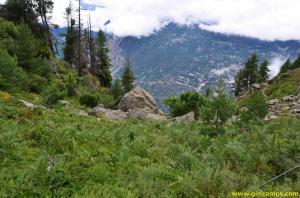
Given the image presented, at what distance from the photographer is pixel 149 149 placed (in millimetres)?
12602

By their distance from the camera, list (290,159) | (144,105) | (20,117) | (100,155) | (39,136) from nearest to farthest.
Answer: (290,159) < (100,155) < (39,136) < (20,117) < (144,105)

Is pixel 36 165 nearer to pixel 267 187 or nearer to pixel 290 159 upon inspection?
pixel 267 187

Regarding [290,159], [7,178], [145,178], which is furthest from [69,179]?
[290,159]

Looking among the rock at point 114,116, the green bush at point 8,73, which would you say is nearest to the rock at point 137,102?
the rock at point 114,116

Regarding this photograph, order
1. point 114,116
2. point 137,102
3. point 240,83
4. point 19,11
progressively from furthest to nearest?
point 240,83
point 19,11
point 137,102
point 114,116

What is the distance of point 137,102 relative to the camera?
139 feet

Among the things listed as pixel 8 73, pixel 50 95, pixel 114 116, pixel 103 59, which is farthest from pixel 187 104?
pixel 103 59

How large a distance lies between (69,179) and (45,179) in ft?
2.02

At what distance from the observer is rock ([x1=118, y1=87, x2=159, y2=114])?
138ft

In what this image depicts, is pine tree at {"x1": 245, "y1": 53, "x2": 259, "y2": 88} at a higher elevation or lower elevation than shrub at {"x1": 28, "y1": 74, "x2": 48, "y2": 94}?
lower

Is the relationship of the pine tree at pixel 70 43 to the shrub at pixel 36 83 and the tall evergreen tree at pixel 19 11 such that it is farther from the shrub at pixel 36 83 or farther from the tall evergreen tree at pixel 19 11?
the shrub at pixel 36 83

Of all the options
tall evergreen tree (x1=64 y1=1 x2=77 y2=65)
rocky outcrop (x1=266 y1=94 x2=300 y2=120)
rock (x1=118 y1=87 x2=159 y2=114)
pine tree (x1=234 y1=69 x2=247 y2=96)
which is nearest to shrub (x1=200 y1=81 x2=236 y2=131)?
rocky outcrop (x1=266 y1=94 x2=300 y2=120)

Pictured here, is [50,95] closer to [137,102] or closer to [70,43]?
[137,102]

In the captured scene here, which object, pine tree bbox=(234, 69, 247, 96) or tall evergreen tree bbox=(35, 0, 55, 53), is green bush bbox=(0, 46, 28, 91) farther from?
pine tree bbox=(234, 69, 247, 96)
